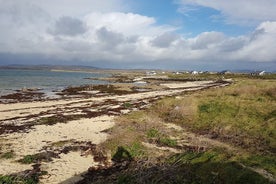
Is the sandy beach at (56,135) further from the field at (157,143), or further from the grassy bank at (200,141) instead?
the grassy bank at (200,141)

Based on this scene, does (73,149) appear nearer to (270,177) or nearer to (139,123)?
(139,123)

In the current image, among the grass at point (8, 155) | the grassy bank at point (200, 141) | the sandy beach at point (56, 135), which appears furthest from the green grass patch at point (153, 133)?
the grass at point (8, 155)

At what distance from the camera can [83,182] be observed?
14.4m

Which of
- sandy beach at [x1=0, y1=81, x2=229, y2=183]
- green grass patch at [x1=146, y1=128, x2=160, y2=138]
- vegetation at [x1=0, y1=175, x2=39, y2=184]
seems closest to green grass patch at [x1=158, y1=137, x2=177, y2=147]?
green grass patch at [x1=146, y1=128, x2=160, y2=138]

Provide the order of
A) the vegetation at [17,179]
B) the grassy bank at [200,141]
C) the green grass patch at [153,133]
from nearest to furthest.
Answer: the grassy bank at [200,141], the vegetation at [17,179], the green grass patch at [153,133]

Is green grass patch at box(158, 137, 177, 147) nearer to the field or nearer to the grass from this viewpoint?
the field

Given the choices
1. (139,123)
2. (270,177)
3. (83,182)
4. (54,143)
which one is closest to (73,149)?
(54,143)

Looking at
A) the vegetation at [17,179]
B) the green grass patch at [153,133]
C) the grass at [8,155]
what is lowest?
the grass at [8,155]

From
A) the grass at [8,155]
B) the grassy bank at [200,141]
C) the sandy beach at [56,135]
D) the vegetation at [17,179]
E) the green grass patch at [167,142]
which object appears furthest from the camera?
the green grass patch at [167,142]

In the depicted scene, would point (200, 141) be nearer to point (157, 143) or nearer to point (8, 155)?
point (157, 143)

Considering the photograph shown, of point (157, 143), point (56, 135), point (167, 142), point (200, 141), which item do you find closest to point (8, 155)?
point (56, 135)

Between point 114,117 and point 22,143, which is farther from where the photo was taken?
point 114,117

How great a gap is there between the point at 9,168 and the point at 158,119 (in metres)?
14.1

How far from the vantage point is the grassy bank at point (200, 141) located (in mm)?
12273
